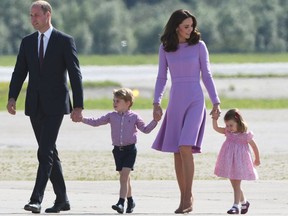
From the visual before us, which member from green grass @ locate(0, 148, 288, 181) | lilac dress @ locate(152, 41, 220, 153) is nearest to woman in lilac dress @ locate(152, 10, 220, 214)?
lilac dress @ locate(152, 41, 220, 153)

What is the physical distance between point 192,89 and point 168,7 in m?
102

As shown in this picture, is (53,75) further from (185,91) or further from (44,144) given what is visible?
(185,91)

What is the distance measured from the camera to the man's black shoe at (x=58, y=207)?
12711 millimetres

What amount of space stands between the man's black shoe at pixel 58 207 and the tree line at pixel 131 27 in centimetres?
7867

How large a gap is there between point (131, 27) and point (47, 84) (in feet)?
298

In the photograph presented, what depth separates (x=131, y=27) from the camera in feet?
339

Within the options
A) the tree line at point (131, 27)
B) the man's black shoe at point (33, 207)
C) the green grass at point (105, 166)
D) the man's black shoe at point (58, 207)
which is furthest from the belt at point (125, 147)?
the tree line at point (131, 27)

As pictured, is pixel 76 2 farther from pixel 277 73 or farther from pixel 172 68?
pixel 172 68

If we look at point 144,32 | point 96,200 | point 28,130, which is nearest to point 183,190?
point 96,200

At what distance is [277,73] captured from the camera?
61.0m

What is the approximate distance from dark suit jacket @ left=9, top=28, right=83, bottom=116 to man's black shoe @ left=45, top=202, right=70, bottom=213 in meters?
0.88

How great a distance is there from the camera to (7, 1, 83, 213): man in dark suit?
12.6 meters

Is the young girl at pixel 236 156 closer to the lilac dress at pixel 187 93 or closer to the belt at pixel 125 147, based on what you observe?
the lilac dress at pixel 187 93

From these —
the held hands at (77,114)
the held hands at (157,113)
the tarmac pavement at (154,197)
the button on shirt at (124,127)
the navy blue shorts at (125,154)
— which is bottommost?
the tarmac pavement at (154,197)
